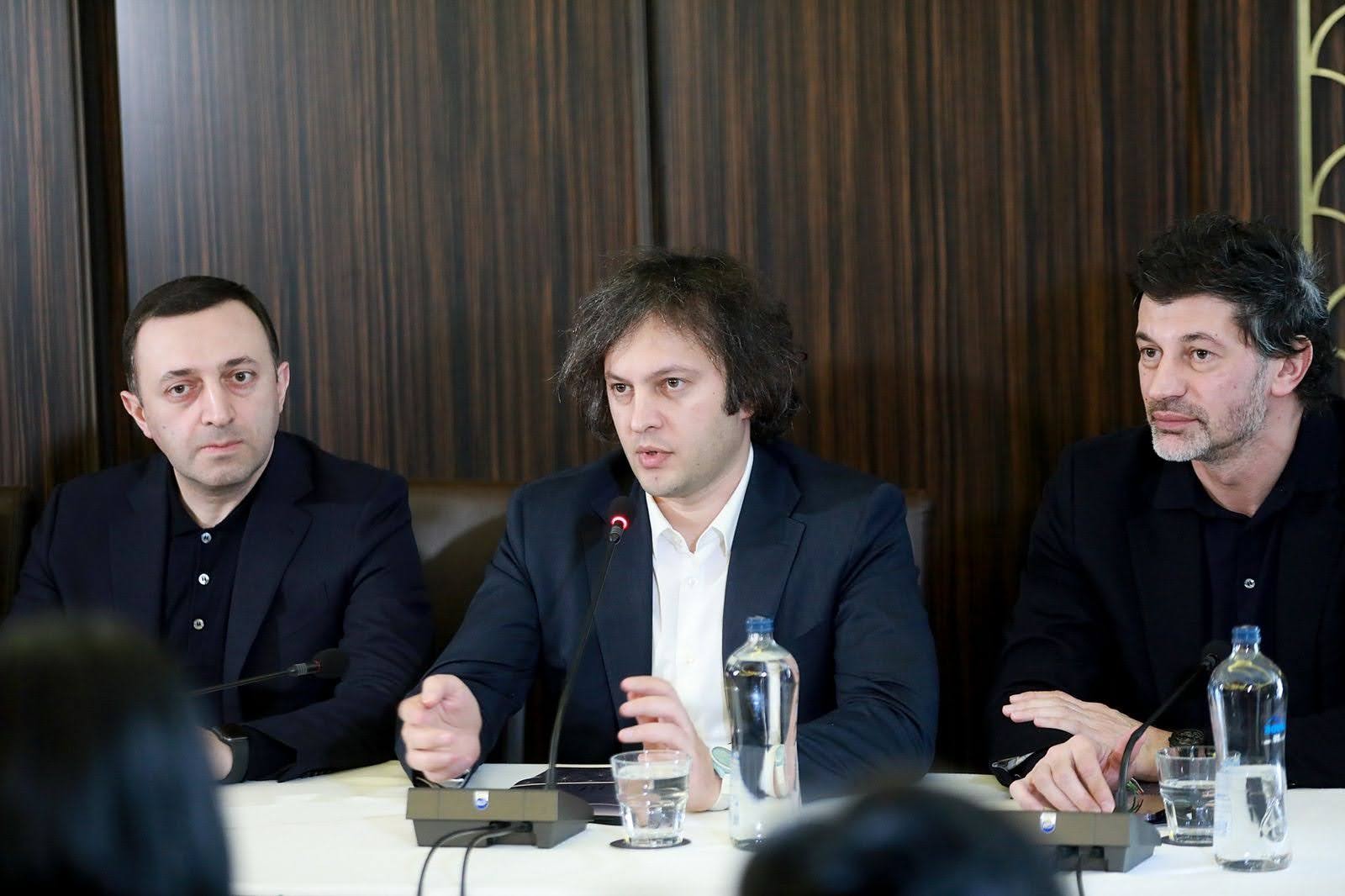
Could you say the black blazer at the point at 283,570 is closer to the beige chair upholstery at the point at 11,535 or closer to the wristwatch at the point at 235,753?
the beige chair upholstery at the point at 11,535

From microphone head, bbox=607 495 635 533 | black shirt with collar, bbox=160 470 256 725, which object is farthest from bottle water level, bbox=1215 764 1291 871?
black shirt with collar, bbox=160 470 256 725

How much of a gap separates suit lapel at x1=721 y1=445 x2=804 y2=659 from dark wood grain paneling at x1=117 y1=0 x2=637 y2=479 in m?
0.79

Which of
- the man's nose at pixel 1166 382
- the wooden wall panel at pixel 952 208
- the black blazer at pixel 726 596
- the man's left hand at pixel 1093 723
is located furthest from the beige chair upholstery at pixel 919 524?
the man's left hand at pixel 1093 723

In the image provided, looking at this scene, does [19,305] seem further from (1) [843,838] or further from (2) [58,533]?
(1) [843,838]

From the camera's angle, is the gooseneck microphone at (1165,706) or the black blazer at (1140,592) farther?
the black blazer at (1140,592)

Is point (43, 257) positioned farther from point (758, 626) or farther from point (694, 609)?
point (758, 626)

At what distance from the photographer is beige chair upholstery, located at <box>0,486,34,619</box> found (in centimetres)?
288

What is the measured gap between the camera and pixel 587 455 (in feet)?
10.3

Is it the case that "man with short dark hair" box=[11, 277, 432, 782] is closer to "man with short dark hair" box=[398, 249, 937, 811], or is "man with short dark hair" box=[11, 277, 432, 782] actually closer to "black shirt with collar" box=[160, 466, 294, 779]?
"black shirt with collar" box=[160, 466, 294, 779]

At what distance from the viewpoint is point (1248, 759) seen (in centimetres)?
166

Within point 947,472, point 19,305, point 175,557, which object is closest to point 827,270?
point 947,472

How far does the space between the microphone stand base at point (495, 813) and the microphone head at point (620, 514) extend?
46cm

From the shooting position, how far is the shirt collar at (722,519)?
2.41 m

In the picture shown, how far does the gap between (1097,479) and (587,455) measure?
3.55 feet
